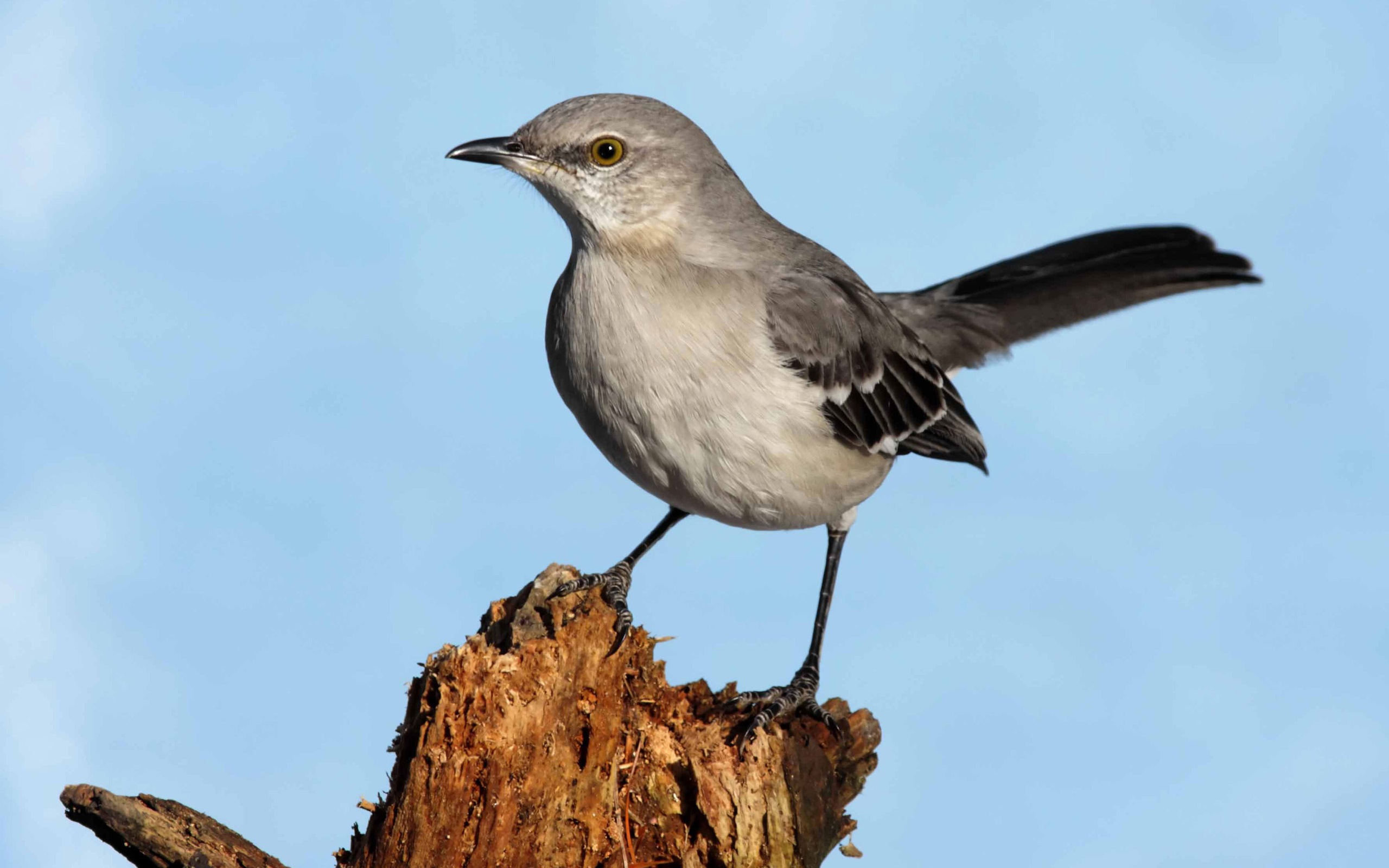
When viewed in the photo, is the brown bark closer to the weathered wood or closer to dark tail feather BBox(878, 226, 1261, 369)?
the weathered wood

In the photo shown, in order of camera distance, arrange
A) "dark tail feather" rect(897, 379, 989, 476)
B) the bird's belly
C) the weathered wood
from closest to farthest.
Result: the weathered wood
the bird's belly
"dark tail feather" rect(897, 379, 989, 476)

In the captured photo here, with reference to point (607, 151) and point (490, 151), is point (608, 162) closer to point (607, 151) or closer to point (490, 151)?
point (607, 151)

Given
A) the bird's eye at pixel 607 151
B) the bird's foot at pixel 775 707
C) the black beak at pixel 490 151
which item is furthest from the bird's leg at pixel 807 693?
the black beak at pixel 490 151

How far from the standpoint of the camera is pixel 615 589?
6.56m

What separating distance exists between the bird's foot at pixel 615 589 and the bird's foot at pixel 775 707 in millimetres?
749

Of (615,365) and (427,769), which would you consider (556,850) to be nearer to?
(427,769)

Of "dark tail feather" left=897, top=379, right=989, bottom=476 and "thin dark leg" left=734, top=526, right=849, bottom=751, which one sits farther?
"dark tail feather" left=897, top=379, right=989, bottom=476

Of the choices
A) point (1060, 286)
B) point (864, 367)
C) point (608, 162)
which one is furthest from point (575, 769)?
point (1060, 286)

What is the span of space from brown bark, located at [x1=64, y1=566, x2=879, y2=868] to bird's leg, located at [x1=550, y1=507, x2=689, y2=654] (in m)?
0.16

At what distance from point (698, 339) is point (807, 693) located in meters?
2.08

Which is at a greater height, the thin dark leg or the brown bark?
the thin dark leg

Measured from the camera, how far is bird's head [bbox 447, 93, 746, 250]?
18.7ft

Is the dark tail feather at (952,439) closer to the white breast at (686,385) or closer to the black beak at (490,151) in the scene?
the white breast at (686,385)

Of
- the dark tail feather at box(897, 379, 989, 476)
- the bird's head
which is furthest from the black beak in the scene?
the dark tail feather at box(897, 379, 989, 476)
